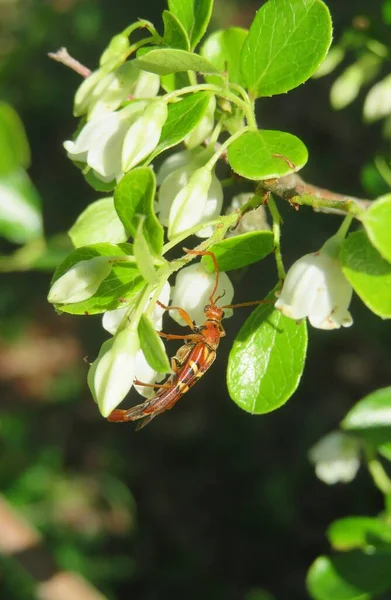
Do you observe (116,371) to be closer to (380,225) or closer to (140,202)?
(140,202)

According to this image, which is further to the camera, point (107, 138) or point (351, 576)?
point (351, 576)

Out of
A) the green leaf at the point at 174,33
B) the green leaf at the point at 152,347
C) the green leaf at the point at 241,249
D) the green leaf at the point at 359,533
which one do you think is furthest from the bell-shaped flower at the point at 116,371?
the green leaf at the point at 359,533

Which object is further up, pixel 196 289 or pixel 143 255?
pixel 143 255

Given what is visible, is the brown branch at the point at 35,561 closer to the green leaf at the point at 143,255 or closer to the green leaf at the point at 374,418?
the green leaf at the point at 374,418

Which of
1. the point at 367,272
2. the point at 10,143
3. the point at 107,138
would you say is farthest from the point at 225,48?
the point at 10,143

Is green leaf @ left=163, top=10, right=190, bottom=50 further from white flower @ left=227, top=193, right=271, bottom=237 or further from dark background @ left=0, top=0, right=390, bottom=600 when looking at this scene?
dark background @ left=0, top=0, right=390, bottom=600

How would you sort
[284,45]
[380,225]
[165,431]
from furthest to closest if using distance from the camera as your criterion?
[165,431] < [284,45] < [380,225]

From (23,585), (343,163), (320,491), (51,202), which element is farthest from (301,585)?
(51,202)
